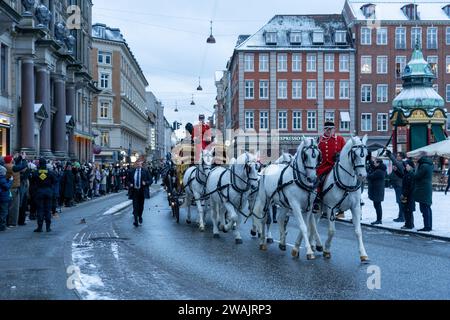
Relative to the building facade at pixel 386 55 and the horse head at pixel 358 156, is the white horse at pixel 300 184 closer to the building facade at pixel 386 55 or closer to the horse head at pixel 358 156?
the horse head at pixel 358 156

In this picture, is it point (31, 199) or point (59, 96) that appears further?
point (59, 96)

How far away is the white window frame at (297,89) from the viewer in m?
71.4

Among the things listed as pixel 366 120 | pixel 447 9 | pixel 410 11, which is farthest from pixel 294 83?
pixel 447 9

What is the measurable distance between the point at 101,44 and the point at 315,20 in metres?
28.3

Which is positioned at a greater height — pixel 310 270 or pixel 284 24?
pixel 284 24

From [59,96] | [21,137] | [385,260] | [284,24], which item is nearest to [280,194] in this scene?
[385,260]

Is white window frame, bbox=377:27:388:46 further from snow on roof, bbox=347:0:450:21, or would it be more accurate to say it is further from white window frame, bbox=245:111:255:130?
white window frame, bbox=245:111:255:130

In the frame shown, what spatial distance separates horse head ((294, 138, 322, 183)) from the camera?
1191cm

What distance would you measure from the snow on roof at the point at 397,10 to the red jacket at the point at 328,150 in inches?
2405

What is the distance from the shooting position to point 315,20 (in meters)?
74.3

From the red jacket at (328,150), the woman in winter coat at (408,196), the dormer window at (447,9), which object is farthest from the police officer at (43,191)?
the dormer window at (447,9)

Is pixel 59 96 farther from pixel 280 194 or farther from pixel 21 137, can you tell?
pixel 280 194

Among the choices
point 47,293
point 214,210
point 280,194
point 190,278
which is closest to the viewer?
point 47,293
